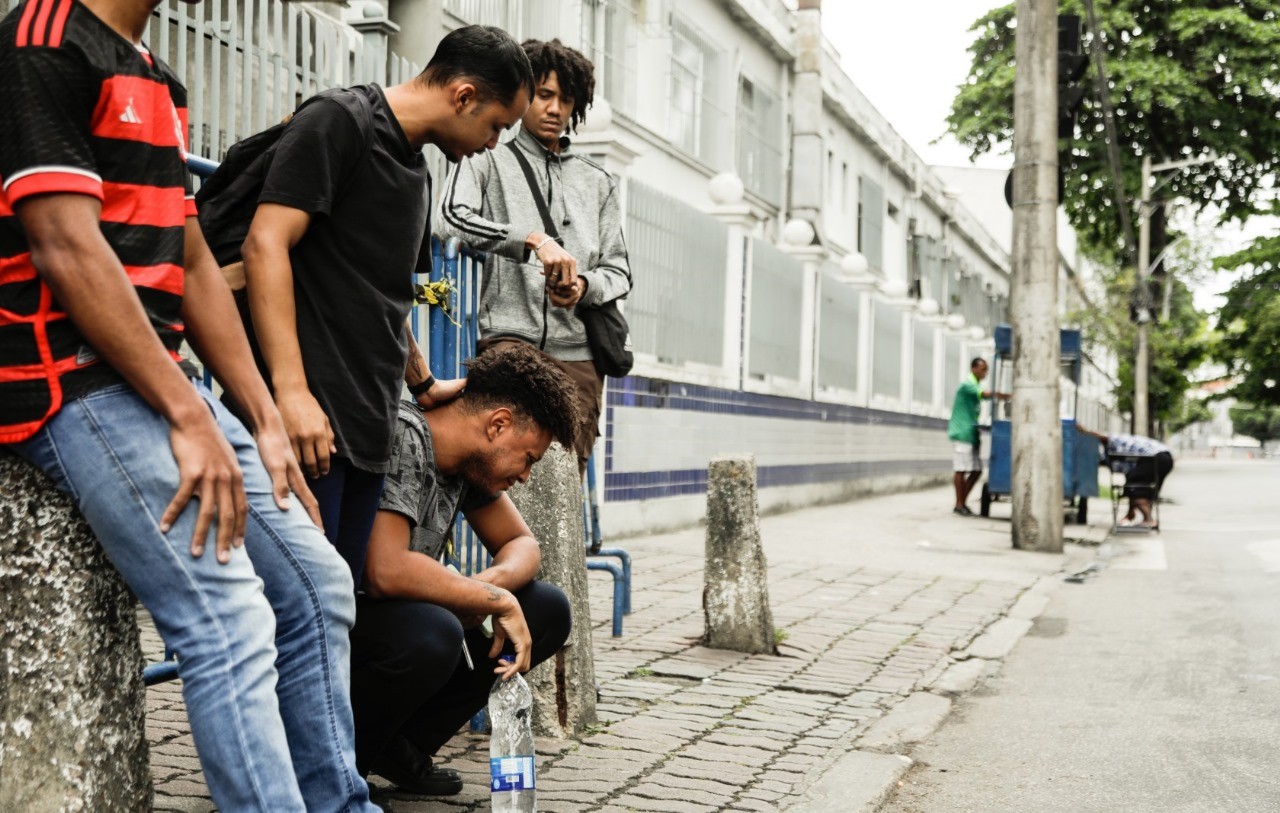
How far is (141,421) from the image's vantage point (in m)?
2.34

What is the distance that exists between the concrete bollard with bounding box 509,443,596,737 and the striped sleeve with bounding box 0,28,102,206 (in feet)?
8.59

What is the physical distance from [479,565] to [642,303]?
650cm

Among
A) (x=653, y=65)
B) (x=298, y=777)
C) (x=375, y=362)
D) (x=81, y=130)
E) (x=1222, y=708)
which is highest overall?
(x=653, y=65)

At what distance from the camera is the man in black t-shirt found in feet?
9.70

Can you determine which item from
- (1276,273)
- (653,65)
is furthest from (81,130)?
(1276,273)

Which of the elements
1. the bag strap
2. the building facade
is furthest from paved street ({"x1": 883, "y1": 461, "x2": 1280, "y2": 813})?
the building facade

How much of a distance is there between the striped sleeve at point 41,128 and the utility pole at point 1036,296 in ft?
37.9

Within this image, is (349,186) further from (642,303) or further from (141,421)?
(642,303)

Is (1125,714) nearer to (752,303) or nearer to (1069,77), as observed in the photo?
(1069,77)

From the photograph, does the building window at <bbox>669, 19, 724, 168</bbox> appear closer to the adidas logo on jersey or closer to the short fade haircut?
the short fade haircut

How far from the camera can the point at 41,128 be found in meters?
2.21

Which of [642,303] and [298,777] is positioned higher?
[642,303]

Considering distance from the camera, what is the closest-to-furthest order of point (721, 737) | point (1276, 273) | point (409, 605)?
point (409, 605)
point (721, 737)
point (1276, 273)

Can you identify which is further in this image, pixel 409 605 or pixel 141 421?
pixel 409 605
